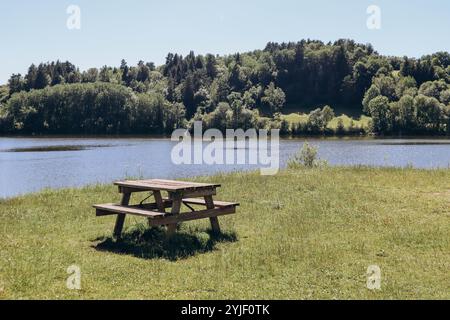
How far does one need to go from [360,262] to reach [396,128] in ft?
523

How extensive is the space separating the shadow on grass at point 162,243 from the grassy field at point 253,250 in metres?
0.04

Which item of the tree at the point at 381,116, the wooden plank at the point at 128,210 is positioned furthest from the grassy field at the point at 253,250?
the tree at the point at 381,116

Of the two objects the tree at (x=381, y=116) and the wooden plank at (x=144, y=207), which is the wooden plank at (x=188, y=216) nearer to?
the wooden plank at (x=144, y=207)

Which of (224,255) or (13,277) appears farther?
(224,255)

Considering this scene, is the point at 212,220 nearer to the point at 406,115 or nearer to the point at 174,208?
the point at 174,208

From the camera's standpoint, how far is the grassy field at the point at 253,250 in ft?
34.0

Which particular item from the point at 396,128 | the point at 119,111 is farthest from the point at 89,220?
the point at 119,111

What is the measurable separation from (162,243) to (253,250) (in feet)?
8.79

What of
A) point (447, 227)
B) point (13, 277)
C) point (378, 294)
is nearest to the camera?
point (378, 294)

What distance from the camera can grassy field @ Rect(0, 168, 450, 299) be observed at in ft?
34.0

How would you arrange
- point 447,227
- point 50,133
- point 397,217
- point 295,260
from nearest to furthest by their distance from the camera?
point 295,260 < point 447,227 < point 397,217 < point 50,133

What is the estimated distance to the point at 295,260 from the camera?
1266 centimetres

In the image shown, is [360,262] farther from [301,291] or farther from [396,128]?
[396,128]

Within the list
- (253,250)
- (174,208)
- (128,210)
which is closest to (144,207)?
(128,210)
